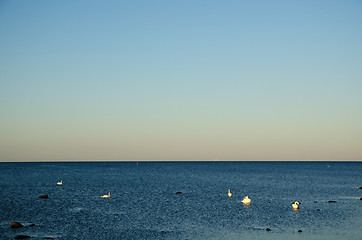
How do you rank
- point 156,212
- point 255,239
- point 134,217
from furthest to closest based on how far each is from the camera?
point 156,212 → point 134,217 → point 255,239

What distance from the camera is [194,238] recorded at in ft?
120

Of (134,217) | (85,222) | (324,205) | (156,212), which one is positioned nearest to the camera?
(85,222)

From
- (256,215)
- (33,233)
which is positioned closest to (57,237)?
(33,233)

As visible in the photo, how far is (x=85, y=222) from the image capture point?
4506cm

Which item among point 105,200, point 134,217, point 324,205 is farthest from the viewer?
point 105,200

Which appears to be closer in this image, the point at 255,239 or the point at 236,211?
the point at 255,239

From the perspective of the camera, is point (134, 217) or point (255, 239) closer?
point (255, 239)

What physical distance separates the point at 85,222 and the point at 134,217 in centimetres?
670

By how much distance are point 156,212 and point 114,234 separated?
1462 cm

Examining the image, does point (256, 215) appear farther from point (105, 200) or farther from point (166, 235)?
point (105, 200)

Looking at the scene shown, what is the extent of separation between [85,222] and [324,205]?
3854cm

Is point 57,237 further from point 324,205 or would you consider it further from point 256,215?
point 324,205

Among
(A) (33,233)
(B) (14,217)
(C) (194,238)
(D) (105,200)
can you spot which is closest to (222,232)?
(C) (194,238)

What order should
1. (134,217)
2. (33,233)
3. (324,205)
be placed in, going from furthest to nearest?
(324,205) → (134,217) → (33,233)
